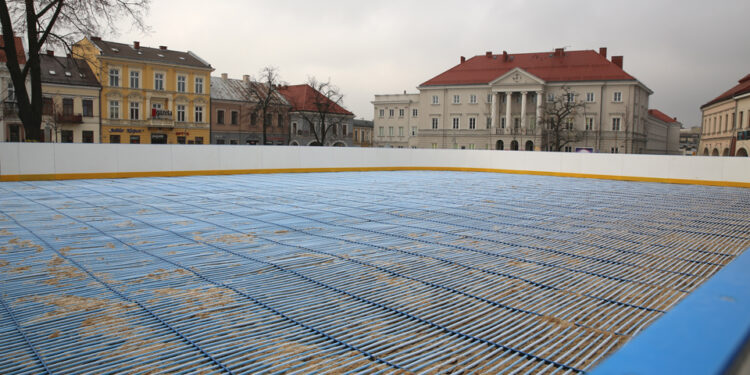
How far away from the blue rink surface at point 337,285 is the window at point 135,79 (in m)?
46.4

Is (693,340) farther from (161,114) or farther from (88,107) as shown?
(161,114)

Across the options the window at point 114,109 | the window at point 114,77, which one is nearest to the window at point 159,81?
the window at point 114,77

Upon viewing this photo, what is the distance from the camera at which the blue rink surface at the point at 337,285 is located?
380 cm

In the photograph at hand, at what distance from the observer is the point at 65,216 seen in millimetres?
10352

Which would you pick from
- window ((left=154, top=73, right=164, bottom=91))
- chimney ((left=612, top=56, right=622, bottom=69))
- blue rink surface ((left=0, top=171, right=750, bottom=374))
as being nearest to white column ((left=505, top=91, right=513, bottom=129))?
chimney ((left=612, top=56, right=622, bottom=69))

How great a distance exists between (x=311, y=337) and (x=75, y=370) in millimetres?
1569

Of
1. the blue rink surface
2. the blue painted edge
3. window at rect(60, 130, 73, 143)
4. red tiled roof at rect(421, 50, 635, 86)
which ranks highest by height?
red tiled roof at rect(421, 50, 635, 86)

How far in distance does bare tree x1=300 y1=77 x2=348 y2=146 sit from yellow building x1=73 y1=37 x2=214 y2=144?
11697mm

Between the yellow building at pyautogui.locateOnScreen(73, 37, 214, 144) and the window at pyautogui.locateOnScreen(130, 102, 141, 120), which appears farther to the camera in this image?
the window at pyautogui.locateOnScreen(130, 102, 141, 120)

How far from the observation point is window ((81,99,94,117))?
166 feet

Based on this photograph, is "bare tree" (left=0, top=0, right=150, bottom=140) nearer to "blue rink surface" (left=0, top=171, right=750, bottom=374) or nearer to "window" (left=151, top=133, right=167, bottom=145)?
"blue rink surface" (left=0, top=171, right=750, bottom=374)

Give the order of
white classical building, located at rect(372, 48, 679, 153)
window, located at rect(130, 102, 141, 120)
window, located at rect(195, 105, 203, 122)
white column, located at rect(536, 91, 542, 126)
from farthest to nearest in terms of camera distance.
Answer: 1. white column, located at rect(536, 91, 542, 126)
2. white classical building, located at rect(372, 48, 679, 153)
3. window, located at rect(195, 105, 203, 122)
4. window, located at rect(130, 102, 141, 120)

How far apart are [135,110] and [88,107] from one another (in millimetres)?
4315

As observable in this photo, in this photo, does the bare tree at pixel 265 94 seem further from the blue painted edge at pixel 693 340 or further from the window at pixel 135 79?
the blue painted edge at pixel 693 340
